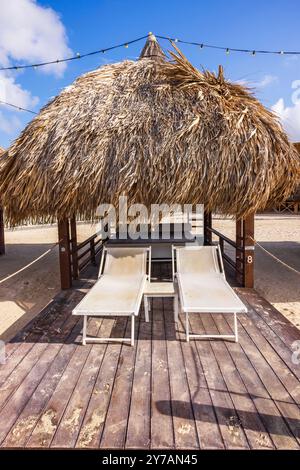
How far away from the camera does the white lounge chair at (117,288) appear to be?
2816mm

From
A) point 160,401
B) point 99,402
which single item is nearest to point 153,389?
point 160,401

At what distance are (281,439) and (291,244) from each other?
8.87 metres

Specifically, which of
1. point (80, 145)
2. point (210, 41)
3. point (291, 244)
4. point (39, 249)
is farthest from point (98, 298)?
point (291, 244)

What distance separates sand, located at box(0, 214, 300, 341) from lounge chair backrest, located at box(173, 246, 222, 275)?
1464 millimetres

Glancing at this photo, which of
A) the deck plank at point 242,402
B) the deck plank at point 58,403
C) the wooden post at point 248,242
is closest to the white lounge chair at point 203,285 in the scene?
the deck plank at point 242,402

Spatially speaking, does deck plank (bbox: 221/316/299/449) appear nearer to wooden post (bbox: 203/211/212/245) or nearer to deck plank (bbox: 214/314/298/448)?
deck plank (bbox: 214/314/298/448)

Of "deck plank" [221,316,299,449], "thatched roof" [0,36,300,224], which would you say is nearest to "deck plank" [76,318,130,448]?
"deck plank" [221,316,299,449]

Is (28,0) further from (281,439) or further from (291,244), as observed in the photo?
(291,244)

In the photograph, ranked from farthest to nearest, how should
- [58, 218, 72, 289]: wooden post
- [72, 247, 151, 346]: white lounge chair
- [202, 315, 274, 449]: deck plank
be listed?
[58, 218, 72, 289]: wooden post
[72, 247, 151, 346]: white lounge chair
[202, 315, 274, 449]: deck plank

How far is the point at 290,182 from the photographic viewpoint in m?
3.88

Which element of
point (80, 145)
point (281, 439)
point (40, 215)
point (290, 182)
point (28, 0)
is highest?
point (28, 0)

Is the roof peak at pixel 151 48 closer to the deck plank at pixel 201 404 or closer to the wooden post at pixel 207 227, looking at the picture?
the wooden post at pixel 207 227

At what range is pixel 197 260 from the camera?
4.18m

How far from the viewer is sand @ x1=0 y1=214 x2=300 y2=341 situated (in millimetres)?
4711
